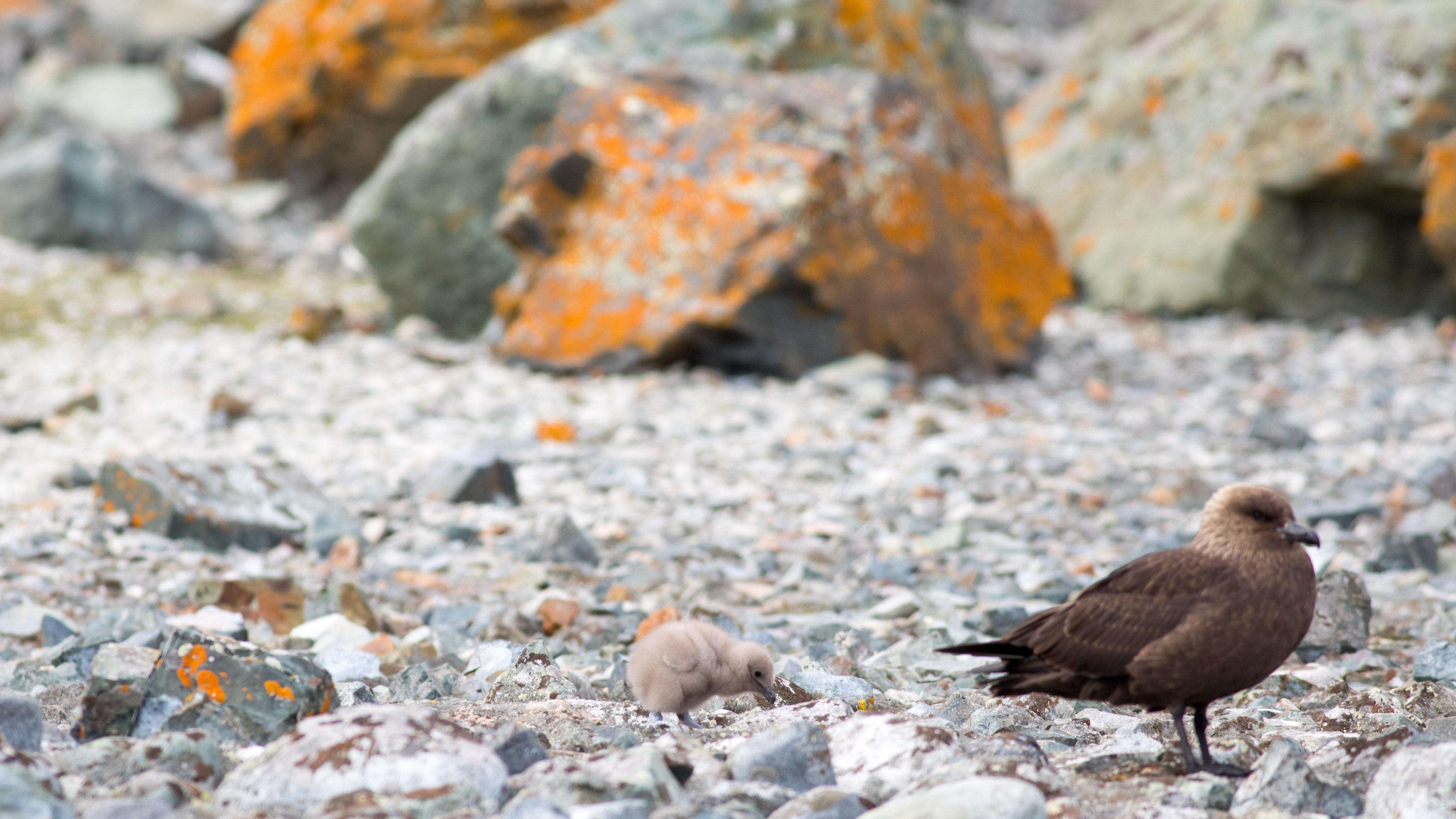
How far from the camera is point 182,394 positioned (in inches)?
290

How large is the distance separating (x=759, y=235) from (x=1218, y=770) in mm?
5201

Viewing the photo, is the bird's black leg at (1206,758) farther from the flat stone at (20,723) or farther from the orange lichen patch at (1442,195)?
the orange lichen patch at (1442,195)

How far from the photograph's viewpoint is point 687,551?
5352mm

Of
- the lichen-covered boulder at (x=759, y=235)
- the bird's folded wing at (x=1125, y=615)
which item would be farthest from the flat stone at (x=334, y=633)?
the lichen-covered boulder at (x=759, y=235)

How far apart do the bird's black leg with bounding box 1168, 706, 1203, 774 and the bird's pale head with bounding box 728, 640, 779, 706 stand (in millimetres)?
1096

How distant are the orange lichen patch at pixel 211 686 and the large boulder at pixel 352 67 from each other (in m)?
8.95

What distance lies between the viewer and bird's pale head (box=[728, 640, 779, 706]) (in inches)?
142

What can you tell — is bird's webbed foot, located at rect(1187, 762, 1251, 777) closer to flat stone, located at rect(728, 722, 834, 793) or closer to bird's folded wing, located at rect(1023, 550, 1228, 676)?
bird's folded wing, located at rect(1023, 550, 1228, 676)

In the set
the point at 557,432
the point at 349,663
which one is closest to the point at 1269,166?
the point at 557,432

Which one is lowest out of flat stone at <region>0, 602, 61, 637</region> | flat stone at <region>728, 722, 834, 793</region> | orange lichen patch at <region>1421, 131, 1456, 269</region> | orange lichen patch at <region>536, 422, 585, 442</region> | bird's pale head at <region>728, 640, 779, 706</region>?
flat stone at <region>0, 602, 61, 637</region>

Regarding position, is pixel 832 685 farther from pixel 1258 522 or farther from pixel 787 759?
pixel 1258 522

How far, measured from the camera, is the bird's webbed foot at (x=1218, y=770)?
2904 millimetres

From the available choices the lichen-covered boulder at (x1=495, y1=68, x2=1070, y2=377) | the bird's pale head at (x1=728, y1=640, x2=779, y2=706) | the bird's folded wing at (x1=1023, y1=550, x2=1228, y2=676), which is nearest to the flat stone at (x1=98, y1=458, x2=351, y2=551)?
the lichen-covered boulder at (x1=495, y1=68, x2=1070, y2=377)

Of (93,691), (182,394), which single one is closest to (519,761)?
(93,691)
